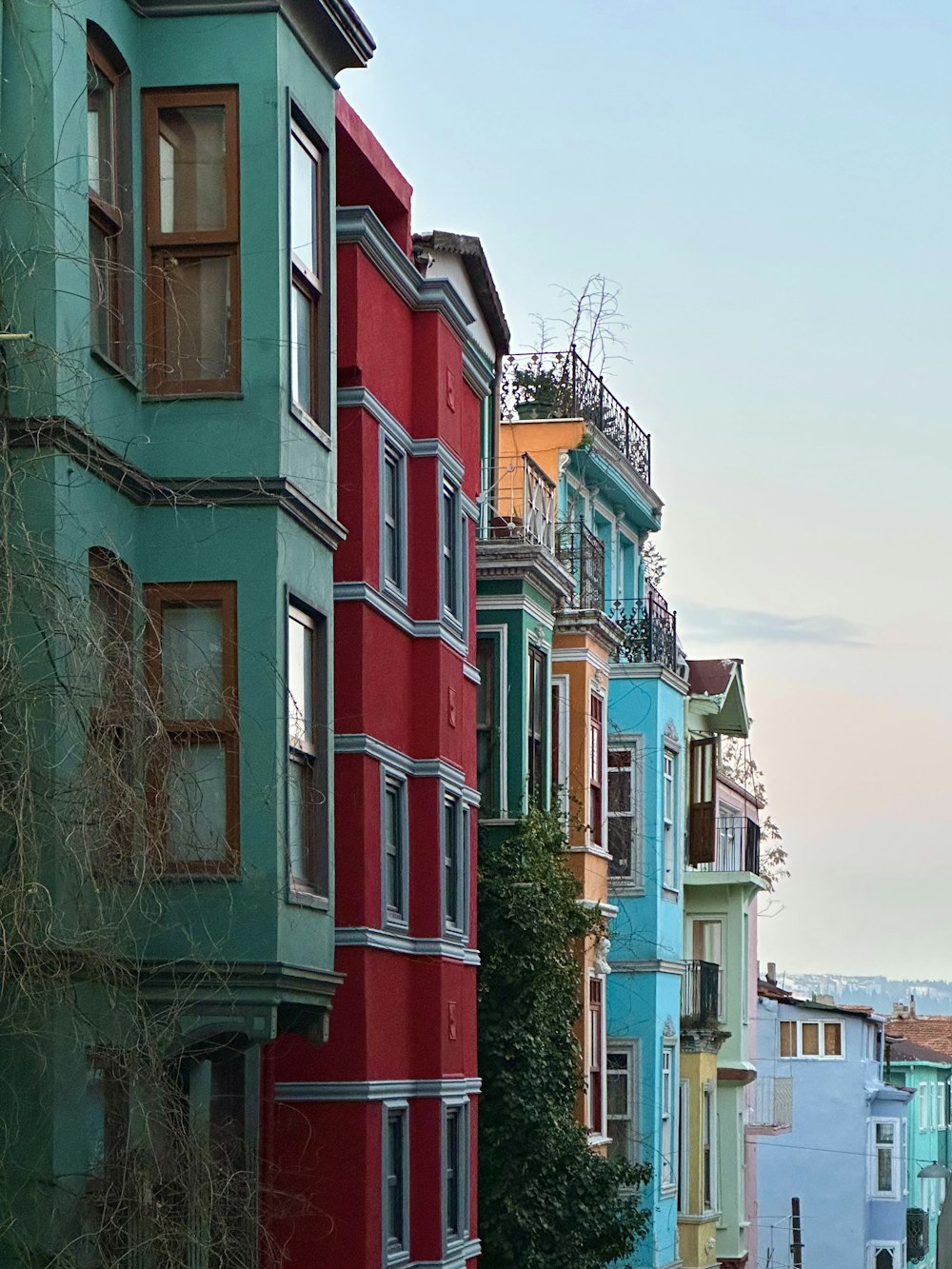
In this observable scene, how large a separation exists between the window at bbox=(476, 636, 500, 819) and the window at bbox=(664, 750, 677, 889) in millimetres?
8361

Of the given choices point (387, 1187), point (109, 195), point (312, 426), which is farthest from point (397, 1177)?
point (109, 195)

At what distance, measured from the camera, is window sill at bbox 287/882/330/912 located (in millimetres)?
15602

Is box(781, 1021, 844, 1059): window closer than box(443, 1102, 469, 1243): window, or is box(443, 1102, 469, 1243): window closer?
box(443, 1102, 469, 1243): window

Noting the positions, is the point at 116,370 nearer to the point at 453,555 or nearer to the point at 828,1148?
the point at 453,555

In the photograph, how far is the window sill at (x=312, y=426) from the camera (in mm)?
15898

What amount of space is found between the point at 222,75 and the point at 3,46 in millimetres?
2106

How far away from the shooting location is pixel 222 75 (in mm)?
15641

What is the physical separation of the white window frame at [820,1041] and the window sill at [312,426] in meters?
52.5

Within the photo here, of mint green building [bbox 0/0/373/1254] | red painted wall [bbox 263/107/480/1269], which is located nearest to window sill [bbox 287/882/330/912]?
mint green building [bbox 0/0/373/1254]

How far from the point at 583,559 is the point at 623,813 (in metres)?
4.48

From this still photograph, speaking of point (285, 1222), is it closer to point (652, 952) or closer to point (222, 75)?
point (222, 75)

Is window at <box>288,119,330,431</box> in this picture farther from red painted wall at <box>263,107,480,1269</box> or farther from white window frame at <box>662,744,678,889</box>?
white window frame at <box>662,744,678,889</box>

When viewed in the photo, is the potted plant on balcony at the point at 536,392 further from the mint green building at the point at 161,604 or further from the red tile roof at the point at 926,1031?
the red tile roof at the point at 926,1031

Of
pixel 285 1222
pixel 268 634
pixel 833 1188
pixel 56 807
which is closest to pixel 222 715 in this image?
pixel 268 634
